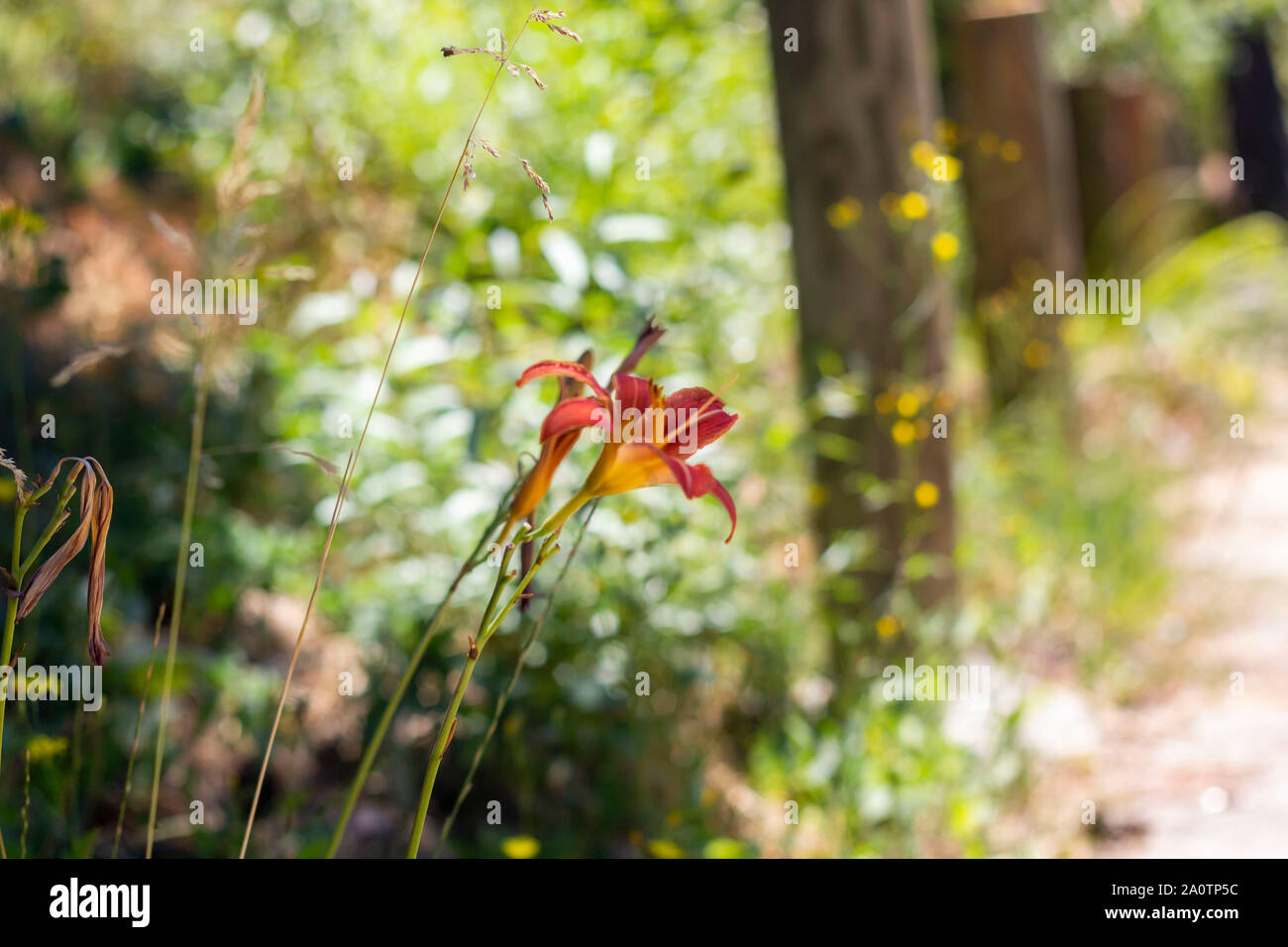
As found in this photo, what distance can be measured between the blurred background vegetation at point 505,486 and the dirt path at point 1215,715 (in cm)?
14

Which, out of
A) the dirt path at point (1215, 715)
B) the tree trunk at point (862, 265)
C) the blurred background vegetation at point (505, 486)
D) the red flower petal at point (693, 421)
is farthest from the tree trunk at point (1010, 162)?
the red flower petal at point (693, 421)

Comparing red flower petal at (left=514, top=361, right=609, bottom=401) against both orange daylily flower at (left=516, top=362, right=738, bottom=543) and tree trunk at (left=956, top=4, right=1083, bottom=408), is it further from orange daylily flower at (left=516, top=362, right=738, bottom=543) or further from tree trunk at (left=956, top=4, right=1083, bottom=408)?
tree trunk at (left=956, top=4, right=1083, bottom=408)

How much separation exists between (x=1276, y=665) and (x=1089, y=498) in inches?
27.0

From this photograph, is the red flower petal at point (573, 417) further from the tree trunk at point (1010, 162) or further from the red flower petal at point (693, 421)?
the tree trunk at point (1010, 162)

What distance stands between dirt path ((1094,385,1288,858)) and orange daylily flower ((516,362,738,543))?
1847 mm

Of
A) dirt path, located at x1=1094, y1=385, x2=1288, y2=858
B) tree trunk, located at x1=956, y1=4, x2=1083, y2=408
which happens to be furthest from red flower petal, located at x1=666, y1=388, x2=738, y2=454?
tree trunk, located at x1=956, y1=4, x2=1083, y2=408

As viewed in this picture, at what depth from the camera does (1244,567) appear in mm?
3633

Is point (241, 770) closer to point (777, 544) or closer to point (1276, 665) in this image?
point (777, 544)

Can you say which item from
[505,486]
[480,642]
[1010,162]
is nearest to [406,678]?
[480,642]

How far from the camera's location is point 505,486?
1.85m

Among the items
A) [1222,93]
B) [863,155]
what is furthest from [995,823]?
[1222,93]

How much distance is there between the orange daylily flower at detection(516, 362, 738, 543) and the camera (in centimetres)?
67

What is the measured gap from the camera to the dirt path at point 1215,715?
2.18 meters

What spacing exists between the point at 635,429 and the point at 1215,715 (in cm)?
262
